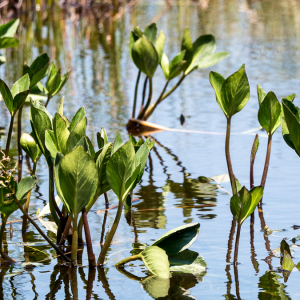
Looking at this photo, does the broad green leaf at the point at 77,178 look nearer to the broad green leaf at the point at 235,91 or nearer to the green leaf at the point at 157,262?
the green leaf at the point at 157,262

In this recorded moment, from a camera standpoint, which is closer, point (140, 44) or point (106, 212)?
point (106, 212)

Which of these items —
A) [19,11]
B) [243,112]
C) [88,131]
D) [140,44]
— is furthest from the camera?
[19,11]

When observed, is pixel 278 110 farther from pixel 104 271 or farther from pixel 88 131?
pixel 88 131

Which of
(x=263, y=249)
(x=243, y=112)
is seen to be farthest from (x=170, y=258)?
(x=243, y=112)

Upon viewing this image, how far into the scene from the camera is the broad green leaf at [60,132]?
1345 millimetres

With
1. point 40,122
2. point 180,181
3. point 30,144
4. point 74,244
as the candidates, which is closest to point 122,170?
point 74,244

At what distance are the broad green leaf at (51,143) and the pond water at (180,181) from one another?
0.28m

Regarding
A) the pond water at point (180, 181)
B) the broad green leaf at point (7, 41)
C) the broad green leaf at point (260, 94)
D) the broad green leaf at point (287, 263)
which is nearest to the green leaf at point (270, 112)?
the broad green leaf at point (260, 94)

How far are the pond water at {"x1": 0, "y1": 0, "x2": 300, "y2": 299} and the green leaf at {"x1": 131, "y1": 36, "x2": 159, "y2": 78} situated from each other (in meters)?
0.39

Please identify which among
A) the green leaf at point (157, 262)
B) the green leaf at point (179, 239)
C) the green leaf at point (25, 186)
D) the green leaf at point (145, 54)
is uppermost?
the green leaf at point (145, 54)

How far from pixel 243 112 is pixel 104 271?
1991mm

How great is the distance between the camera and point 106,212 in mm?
1690

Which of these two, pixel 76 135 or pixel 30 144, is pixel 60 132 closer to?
pixel 76 135

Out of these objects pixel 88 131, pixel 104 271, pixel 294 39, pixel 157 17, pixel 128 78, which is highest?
pixel 157 17
